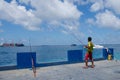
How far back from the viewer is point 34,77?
10.8 meters

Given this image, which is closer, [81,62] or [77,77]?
[77,77]

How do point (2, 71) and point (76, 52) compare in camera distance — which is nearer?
point (2, 71)

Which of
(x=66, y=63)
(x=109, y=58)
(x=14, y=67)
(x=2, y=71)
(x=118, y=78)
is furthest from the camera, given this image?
(x=109, y=58)

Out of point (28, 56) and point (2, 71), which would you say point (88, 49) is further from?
point (2, 71)

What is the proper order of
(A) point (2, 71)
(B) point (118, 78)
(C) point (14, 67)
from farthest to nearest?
1. (C) point (14, 67)
2. (A) point (2, 71)
3. (B) point (118, 78)

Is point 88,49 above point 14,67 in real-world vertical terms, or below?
above

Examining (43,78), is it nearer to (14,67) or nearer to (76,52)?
(14,67)

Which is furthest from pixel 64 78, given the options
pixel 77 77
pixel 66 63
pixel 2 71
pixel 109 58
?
pixel 109 58

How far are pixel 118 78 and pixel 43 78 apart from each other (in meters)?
3.56

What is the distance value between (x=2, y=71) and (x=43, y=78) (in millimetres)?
3513

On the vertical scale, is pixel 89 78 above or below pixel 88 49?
below

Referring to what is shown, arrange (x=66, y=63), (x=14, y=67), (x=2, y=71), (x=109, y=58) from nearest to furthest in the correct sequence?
(x=2, y=71)
(x=14, y=67)
(x=66, y=63)
(x=109, y=58)

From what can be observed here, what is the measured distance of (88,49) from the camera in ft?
43.9

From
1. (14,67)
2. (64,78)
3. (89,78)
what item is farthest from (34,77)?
(14,67)
